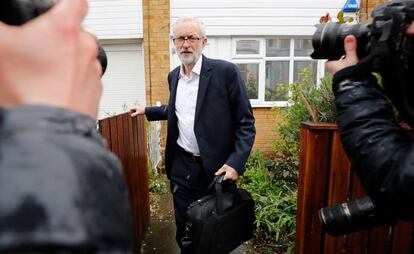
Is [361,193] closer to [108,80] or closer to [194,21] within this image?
[194,21]

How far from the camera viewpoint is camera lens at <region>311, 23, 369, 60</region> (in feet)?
4.27

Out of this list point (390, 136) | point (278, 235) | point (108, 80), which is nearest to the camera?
point (390, 136)

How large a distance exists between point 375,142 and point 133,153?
243cm

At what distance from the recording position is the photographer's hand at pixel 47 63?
1.50 ft

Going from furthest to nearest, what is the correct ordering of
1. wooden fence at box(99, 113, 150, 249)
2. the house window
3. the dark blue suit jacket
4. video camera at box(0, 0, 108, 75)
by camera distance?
the house window, the dark blue suit jacket, wooden fence at box(99, 113, 150, 249), video camera at box(0, 0, 108, 75)

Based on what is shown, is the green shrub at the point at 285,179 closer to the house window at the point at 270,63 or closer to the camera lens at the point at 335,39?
the camera lens at the point at 335,39

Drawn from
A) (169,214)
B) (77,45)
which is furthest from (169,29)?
(77,45)

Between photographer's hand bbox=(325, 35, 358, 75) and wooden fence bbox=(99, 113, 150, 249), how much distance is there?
153 centimetres

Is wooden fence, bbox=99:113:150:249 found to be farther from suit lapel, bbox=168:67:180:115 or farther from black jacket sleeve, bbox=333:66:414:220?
black jacket sleeve, bbox=333:66:414:220

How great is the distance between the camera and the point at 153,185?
213 inches

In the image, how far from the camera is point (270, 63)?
7699 millimetres

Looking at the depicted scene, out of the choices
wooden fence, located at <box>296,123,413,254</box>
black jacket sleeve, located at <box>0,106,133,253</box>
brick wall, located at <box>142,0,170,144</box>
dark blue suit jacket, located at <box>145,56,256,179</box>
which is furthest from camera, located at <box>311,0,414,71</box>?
brick wall, located at <box>142,0,170,144</box>

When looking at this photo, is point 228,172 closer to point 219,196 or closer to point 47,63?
point 219,196

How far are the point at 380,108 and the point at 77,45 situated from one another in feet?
3.34
